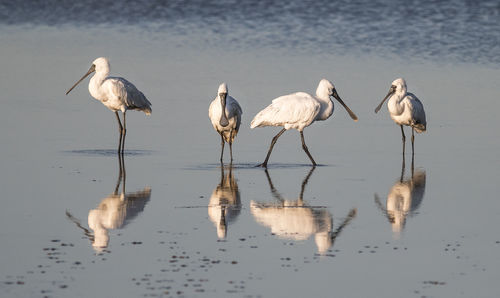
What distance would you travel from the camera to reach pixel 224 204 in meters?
11.1

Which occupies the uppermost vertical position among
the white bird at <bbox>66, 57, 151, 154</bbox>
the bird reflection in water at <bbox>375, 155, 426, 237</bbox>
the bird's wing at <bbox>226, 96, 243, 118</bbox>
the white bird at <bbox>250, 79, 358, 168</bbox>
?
the white bird at <bbox>66, 57, 151, 154</bbox>

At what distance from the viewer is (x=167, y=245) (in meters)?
9.12

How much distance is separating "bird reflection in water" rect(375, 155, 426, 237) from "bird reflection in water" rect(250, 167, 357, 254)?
0.41m

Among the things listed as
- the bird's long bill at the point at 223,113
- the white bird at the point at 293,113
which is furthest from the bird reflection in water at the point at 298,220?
the bird's long bill at the point at 223,113

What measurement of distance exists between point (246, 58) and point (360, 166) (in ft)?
35.5

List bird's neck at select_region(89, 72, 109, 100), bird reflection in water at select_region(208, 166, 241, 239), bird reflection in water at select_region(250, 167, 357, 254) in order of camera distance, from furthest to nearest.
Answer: bird's neck at select_region(89, 72, 109, 100) → bird reflection in water at select_region(208, 166, 241, 239) → bird reflection in water at select_region(250, 167, 357, 254)

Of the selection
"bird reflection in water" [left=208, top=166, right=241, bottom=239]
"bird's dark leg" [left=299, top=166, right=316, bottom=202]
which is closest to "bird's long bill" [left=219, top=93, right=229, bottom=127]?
"bird's dark leg" [left=299, top=166, right=316, bottom=202]

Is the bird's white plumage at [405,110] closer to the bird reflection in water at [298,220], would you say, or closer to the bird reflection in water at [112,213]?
the bird reflection in water at [298,220]

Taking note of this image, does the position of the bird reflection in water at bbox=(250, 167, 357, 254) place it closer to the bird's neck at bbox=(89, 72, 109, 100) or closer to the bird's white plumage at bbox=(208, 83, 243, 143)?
the bird's white plumage at bbox=(208, 83, 243, 143)

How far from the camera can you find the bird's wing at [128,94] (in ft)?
54.3

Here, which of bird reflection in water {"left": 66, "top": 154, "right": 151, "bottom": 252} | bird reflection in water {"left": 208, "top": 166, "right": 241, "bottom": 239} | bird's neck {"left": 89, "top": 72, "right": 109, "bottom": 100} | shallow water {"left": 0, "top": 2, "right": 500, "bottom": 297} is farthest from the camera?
bird's neck {"left": 89, "top": 72, "right": 109, "bottom": 100}

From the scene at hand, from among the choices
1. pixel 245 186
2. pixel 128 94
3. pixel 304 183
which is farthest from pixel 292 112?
pixel 128 94

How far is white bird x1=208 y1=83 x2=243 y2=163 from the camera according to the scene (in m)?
15.2

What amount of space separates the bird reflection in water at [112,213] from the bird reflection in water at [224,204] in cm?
71
